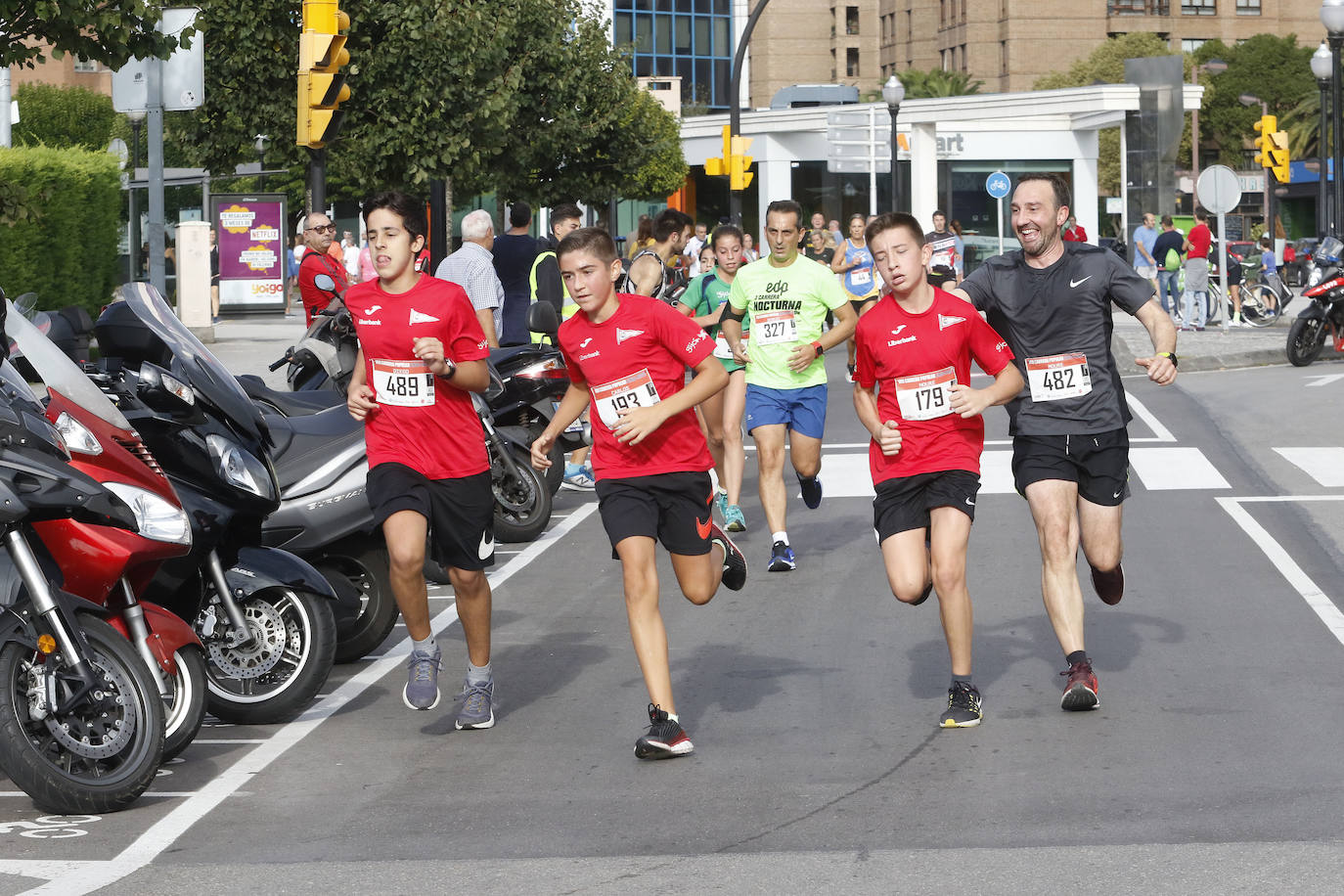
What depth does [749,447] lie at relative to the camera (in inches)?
660

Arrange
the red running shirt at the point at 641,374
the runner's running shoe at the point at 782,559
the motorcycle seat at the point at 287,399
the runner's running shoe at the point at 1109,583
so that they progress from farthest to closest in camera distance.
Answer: the runner's running shoe at the point at 782,559 < the motorcycle seat at the point at 287,399 < the runner's running shoe at the point at 1109,583 < the red running shirt at the point at 641,374

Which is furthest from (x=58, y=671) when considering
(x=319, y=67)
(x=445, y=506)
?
(x=319, y=67)

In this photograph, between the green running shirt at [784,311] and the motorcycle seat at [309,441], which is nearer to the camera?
the motorcycle seat at [309,441]

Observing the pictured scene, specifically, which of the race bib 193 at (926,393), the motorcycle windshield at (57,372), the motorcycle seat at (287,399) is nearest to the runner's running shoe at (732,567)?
the race bib 193 at (926,393)

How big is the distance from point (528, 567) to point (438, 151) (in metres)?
16.9

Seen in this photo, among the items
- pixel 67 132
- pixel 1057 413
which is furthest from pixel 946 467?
pixel 67 132

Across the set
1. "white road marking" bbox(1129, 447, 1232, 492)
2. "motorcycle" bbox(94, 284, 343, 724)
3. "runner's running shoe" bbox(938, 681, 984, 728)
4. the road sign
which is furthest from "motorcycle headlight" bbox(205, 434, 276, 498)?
the road sign

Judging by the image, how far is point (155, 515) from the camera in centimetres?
621

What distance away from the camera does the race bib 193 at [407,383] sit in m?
7.07

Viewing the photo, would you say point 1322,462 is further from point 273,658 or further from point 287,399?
point 273,658

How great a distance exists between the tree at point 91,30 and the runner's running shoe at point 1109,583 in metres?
7.25

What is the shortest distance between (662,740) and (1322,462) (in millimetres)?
9303

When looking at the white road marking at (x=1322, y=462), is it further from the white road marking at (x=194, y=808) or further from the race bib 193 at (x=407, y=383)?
the race bib 193 at (x=407, y=383)

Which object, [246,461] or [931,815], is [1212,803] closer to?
[931,815]
